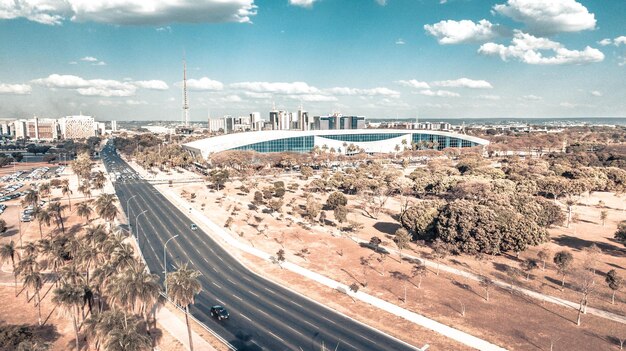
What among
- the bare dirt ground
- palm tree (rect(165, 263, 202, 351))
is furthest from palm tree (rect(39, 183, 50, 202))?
palm tree (rect(165, 263, 202, 351))

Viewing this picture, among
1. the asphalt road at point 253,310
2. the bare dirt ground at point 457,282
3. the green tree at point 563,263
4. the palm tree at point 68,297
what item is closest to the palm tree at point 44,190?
the asphalt road at point 253,310

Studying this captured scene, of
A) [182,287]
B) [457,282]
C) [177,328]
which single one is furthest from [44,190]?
[457,282]

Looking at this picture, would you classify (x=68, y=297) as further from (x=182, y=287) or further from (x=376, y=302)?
(x=376, y=302)

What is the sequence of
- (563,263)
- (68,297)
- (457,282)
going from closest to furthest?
1. (68,297)
2. (563,263)
3. (457,282)

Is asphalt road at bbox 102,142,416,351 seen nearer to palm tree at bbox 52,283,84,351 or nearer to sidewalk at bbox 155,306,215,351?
sidewalk at bbox 155,306,215,351

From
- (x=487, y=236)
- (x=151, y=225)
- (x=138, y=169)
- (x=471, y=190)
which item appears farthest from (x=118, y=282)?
(x=138, y=169)

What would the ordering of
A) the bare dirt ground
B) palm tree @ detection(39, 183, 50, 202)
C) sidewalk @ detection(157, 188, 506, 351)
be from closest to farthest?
1. sidewalk @ detection(157, 188, 506, 351)
2. the bare dirt ground
3. palm tree @ detection(39, 183, 50, 202)
